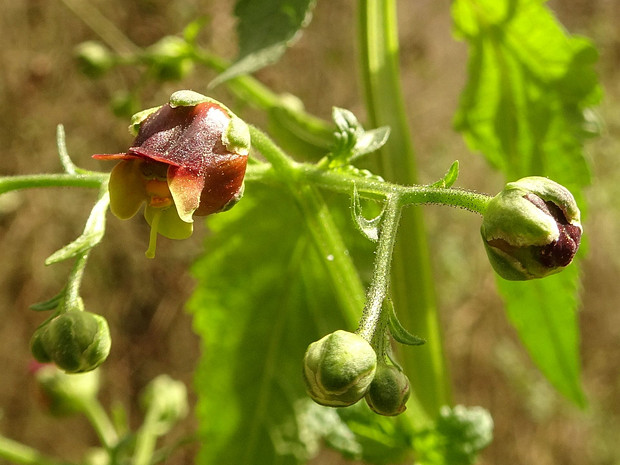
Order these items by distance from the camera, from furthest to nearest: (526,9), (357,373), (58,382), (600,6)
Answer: (600,6) < (58,382) < (526,9) < (357,373)

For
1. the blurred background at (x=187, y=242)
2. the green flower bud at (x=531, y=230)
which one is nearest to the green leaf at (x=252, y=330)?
the green flower bud at (x=531, y=230)

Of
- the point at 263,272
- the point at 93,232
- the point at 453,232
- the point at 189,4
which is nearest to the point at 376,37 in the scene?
the point at 263,272

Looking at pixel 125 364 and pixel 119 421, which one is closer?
pixel 119 421

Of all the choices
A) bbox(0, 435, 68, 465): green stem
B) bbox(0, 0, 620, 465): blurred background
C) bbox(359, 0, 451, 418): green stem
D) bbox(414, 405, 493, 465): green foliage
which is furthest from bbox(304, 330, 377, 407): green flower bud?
bbox(0, 0, 620, 465): blurred background

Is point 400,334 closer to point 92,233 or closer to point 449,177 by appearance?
point 449,177

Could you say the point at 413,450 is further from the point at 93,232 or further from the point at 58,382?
the point at 58,382

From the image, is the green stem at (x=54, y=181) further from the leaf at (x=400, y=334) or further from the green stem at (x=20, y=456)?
the green stem at (x=20, y=456)

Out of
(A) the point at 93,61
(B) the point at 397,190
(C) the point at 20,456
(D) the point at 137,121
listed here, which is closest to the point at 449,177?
(B) the point at 397,190
